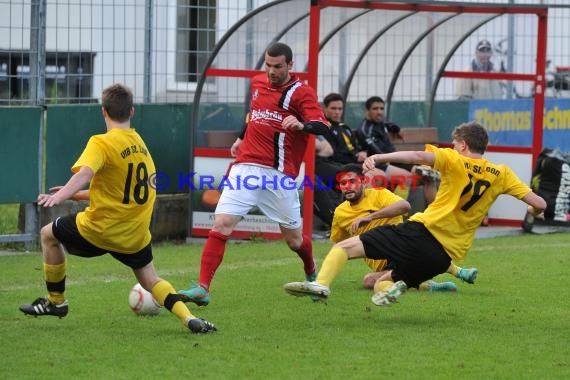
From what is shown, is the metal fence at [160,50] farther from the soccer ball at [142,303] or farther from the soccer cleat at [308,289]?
the soccer cleat at [308,289]

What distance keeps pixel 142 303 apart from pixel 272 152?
1.63 metres

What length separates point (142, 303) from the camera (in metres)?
8.34

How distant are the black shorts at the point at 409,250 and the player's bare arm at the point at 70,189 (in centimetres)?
218

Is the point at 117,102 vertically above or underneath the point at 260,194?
above

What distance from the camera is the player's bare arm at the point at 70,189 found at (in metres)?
6.95

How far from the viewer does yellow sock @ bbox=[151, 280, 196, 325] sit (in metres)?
7.56

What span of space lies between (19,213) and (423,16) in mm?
6118

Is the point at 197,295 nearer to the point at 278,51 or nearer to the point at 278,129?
the point at 278,129

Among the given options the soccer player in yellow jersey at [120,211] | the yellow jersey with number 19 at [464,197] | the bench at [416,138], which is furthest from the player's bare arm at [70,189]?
the bench at [416,138]

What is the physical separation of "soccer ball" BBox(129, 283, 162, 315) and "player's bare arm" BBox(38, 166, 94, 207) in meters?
1.40

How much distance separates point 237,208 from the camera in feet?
29.6

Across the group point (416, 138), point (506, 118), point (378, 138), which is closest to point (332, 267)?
point (378, 138)

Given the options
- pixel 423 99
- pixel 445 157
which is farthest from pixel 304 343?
pixel 423 99

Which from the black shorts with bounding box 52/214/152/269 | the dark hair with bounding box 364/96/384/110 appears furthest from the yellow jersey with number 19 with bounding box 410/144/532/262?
the dark hair with bounding box 364/96/384/110
